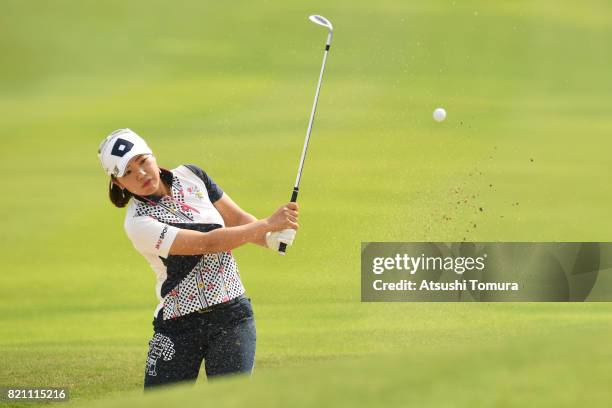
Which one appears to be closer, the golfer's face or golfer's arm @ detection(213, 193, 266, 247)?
the golfer's face

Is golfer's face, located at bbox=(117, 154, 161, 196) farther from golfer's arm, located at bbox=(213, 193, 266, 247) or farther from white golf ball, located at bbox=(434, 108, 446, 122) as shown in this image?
white golf ball, located at bbox=(434, 108, 446, 122)

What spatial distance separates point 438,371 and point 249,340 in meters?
1.48

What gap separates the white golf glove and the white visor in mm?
337

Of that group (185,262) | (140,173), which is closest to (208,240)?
(185,262)

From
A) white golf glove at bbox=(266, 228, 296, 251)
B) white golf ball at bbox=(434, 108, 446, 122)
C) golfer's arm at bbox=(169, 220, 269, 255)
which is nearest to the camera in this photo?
golfer's arm at bbox=(169, 220, 269, 255)

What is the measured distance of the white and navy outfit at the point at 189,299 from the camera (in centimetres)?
197

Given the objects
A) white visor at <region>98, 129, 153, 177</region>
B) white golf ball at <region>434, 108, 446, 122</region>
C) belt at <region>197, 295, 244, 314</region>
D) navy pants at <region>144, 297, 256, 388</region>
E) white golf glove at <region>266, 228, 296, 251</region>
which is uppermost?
white golf ball at <region>434, 108, 446, 122</region>

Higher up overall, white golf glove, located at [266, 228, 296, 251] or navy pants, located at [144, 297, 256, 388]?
white golf glove, located at [266, 228, 296, 251]

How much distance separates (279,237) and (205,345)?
11.5 inches

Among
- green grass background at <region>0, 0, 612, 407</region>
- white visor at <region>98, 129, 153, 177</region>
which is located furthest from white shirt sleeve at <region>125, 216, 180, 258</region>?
green grass background at <region>0, 0, 612, 407</region>

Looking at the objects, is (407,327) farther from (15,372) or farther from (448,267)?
(15,372)

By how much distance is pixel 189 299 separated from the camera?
197 centimetres

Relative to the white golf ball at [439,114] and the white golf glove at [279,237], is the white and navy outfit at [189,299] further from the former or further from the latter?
the white golf ball at [439,114]

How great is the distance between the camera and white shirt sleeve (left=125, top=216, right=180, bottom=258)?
192cm
